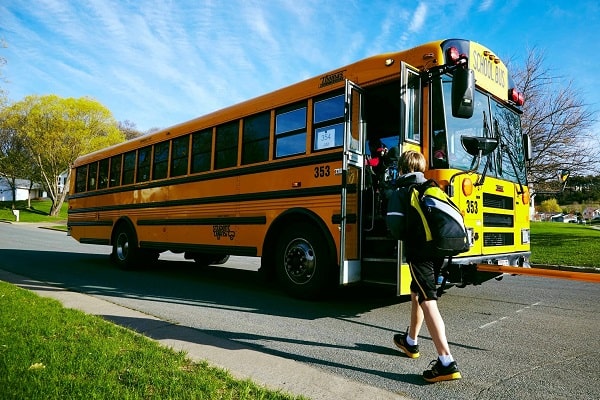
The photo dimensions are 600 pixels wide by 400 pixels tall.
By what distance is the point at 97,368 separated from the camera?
2.88 metres

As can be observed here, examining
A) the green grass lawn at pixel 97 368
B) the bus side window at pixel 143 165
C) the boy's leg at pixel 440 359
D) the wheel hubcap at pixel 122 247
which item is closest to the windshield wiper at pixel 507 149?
the boy's leg at pixel 440 359

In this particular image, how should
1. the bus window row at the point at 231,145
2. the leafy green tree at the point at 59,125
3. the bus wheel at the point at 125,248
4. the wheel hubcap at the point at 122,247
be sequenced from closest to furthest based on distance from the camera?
the bus window row at the point at 231,145
the bus wheel at the point at 125,248
the wheel hubcap at the point at 122,247
the leafy green tree at the point at 59,125

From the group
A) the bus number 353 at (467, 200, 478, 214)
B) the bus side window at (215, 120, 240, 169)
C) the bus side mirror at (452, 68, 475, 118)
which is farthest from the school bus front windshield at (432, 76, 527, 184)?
the bus side window at (215, 120, 240, 169)

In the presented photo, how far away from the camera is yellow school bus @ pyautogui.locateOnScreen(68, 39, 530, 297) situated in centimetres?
457

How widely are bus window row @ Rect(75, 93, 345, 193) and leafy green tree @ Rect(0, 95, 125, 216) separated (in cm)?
3158

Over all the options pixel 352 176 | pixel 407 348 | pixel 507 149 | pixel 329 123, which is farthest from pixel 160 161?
pixel 407 348

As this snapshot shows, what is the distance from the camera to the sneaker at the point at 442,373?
2895 mm

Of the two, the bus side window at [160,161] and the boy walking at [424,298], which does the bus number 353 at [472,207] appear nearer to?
the boy walking at [424,298]

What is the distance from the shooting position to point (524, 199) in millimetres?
5582

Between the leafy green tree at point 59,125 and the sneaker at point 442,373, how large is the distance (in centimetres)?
4050

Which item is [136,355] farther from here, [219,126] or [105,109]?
[105,109]

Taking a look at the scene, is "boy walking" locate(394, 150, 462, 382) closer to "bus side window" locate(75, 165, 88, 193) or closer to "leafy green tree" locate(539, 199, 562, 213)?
"bus side window" locate(75, 165, 88, 193)

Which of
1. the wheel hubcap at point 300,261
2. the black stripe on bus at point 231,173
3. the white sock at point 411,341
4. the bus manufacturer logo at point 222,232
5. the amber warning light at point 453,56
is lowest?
the white sock at point 411,341

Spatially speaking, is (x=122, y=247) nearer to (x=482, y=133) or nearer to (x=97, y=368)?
(x=97, y=368)
